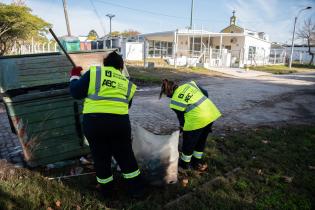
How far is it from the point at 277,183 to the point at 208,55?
71.4 ft

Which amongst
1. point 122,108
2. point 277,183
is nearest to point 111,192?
point 122,108

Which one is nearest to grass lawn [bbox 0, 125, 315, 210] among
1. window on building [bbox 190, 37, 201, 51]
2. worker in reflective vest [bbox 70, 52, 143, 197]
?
worker in reflective vest [bbox 70, 52, 143, 197]

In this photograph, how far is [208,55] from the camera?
80.3ft

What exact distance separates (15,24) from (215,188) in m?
28.4

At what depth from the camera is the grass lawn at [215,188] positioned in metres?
3.03

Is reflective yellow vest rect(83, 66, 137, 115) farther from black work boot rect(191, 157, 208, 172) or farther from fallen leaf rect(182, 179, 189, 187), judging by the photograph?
Result: black work boot rect(191, 157, 208, 172)

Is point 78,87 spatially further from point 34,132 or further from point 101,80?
point 34,132

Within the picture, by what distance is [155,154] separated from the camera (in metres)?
3.27

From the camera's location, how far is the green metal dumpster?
136 inches

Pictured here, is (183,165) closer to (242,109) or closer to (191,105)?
(191,105)

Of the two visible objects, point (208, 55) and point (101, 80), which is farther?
point (208, 55)

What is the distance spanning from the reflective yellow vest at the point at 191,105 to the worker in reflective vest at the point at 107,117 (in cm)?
71

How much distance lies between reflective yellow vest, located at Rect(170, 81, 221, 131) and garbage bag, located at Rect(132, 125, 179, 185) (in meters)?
0.39

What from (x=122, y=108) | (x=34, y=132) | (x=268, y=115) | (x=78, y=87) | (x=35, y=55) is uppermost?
(x=35, y=55)
